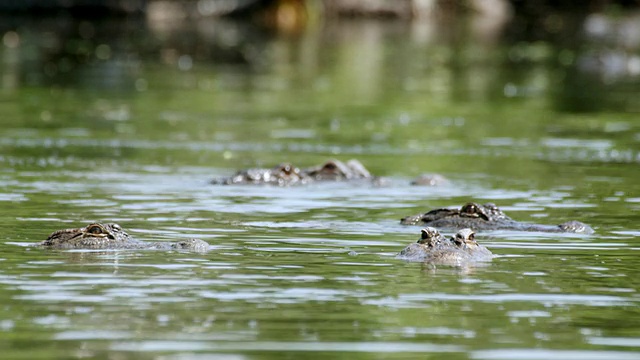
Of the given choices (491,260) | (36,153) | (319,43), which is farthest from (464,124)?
(319,43)

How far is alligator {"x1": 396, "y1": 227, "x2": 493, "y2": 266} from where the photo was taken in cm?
1398

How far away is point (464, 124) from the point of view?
30.7 m

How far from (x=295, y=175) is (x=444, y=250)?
24.8 ft

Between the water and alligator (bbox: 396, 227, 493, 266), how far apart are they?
0.29 metres

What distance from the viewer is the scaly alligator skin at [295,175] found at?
70.0ft

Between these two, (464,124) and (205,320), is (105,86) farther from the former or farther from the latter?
(205,320)

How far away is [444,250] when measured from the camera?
46.2 feet

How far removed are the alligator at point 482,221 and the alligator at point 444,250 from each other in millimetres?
2239

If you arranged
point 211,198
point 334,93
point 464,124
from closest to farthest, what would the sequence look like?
1. point 211,198
2. point 464,124
3. point 334,93

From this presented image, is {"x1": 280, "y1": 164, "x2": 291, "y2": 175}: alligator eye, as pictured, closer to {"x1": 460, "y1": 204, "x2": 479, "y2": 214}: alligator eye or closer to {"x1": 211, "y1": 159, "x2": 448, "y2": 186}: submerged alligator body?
{"x1": 211, "y1": 159, "x2": 448, "y2": 186}: submerged alligator body

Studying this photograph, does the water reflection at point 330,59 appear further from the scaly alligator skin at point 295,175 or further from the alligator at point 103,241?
the alligator at point 103,241

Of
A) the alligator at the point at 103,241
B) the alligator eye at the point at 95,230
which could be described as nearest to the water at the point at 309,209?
the alligator at the point at 103,241

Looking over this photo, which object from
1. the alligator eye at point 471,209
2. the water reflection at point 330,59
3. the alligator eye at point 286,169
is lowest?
the alligator eye at point 471,209

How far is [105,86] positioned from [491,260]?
25.9 m
